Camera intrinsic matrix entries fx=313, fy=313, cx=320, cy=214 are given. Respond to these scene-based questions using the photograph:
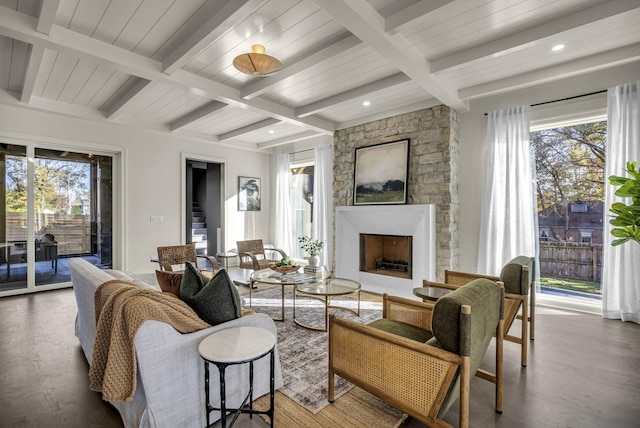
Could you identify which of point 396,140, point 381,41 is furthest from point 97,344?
point 396,140

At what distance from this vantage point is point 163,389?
162 centimetres

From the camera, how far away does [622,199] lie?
132 inches

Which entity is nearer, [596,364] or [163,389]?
[163,389]

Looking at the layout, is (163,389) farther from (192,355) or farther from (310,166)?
(310,166)

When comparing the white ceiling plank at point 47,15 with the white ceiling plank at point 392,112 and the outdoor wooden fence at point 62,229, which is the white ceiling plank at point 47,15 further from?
the white ceiling plank at point 392,112

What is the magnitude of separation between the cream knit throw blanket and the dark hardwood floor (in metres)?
0.49

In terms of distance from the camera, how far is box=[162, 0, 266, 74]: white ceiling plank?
2.20 metres

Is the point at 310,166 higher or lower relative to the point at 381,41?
lower

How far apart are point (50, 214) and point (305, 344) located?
454 centimetres

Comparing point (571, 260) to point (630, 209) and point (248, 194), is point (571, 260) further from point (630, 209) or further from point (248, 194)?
point (248, 194)

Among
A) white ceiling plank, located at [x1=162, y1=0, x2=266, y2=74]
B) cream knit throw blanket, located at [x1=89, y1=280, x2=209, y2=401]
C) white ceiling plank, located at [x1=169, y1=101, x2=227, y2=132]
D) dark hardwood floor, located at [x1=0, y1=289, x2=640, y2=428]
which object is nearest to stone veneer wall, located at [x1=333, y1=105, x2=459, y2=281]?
dark hardwood floor, located at [x1=0, y1=289, x2=640, y2=428]

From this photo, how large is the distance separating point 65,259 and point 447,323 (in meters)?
5.73

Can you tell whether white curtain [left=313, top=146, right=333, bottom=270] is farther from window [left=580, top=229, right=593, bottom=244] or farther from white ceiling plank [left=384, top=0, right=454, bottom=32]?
window [left=580, top=229, right=593, bottom=244]

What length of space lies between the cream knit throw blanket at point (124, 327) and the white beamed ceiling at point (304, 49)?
2.01 m
